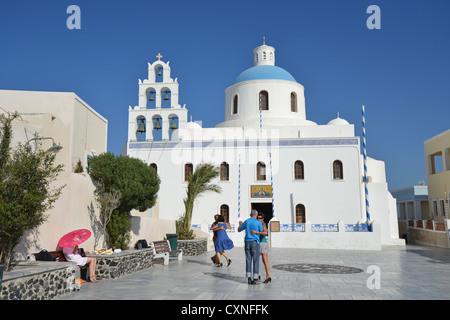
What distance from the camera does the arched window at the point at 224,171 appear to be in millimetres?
22094

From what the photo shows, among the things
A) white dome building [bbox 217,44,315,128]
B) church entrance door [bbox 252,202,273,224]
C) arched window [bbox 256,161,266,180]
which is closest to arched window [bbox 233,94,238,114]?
white dome building [bbox 217,44,315,128]

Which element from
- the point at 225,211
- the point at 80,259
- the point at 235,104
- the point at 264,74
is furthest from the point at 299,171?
the point at 80,259

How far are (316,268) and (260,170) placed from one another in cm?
1231

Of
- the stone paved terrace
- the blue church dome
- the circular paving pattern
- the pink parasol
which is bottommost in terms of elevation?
the circular paving pattern

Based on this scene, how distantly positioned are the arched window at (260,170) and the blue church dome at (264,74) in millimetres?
6488

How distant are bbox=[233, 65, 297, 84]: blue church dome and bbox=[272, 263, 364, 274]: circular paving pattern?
55.6 ft

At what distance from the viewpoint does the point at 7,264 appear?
574cm

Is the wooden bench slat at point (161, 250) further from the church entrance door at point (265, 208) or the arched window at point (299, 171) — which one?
the arched window at point (299, 171)

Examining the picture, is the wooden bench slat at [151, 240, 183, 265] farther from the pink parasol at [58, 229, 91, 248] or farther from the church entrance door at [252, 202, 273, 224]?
the church entrance door at [252, 202, 273, 224]

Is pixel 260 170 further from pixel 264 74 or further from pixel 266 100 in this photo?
pixel 264 74

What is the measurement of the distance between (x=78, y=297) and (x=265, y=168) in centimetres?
1673

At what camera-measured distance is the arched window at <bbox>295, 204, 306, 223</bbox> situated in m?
21.4
